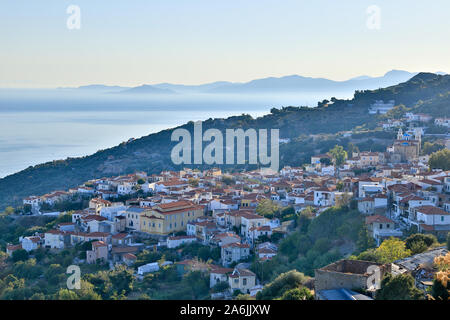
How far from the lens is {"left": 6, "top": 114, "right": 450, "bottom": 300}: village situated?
14883mm

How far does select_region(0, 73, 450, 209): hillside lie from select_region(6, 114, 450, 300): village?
8.81m

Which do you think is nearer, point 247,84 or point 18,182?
point 18,182

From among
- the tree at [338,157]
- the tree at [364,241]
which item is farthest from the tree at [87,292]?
the tree at [338,157]

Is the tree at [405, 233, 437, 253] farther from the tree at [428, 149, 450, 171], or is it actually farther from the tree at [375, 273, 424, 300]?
the tree at [428, 149, 450, 171]

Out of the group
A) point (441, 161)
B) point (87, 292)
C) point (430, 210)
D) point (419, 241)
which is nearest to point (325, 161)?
point (441, 161)

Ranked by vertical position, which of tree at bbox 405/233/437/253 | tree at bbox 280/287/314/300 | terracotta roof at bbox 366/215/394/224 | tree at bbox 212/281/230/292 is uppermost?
terracotta roof at bbox 366/215/394/224

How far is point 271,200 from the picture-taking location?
22.1 m

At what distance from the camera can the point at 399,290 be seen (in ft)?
29.7

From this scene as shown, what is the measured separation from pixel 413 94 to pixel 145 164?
21.1m
